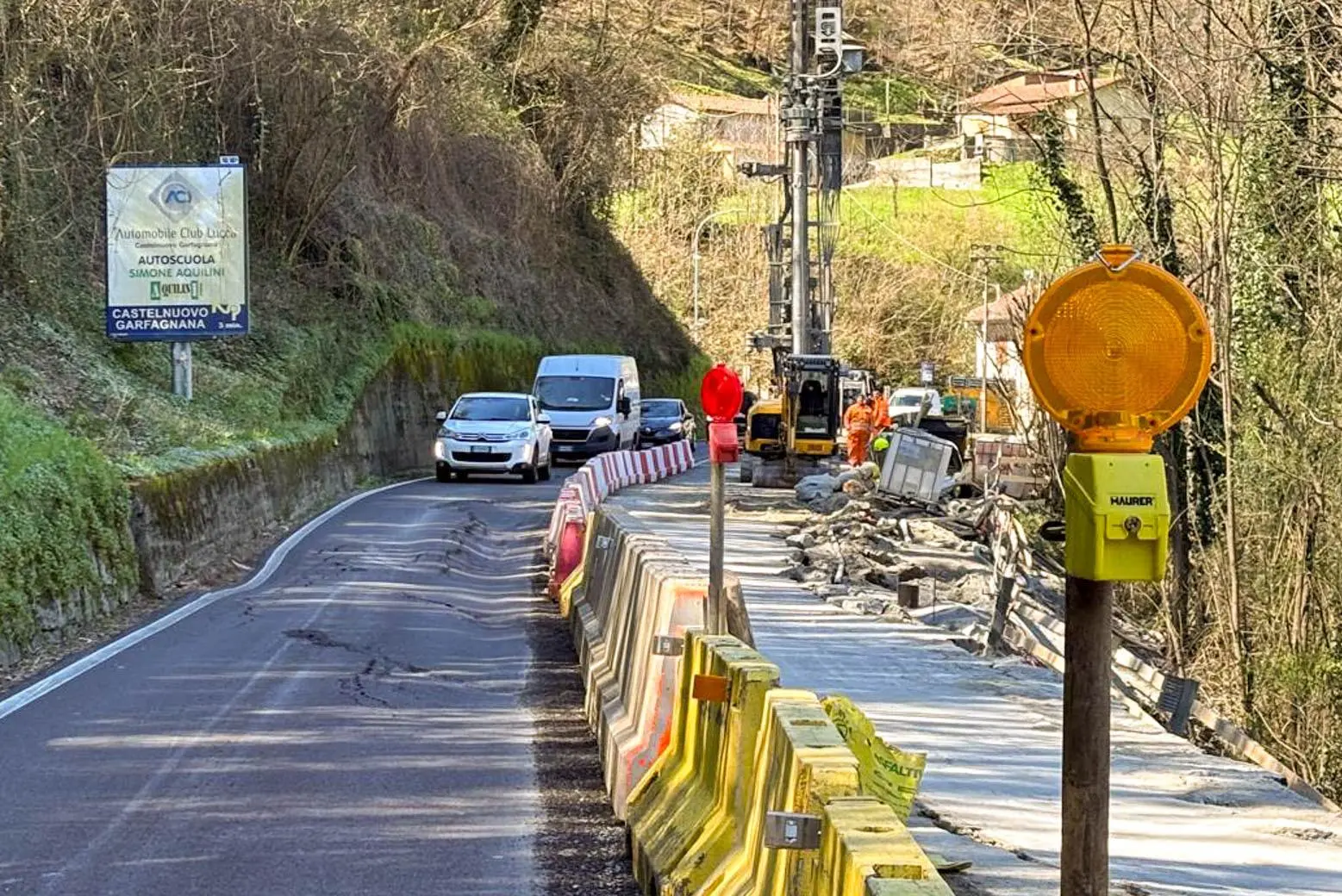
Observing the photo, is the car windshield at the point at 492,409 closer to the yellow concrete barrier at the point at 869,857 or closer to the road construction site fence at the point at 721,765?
the road construction site fence at the point at 721,765

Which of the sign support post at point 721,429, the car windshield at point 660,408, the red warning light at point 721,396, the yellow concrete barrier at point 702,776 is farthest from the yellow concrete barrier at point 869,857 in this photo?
the car windshield at point 660,408

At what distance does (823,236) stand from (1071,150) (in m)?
18.6

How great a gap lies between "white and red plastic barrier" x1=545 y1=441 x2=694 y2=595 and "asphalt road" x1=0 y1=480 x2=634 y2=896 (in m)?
0.71

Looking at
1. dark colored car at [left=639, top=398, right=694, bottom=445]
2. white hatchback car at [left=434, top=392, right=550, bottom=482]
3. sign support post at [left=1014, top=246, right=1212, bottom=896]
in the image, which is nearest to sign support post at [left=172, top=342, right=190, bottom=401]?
white hatchback car at [left=434, top=392, right=550, bottom=482]

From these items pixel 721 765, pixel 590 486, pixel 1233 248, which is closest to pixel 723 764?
pixel 721 765

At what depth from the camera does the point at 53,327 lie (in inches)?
998

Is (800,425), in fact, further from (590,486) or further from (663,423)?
(590,486)

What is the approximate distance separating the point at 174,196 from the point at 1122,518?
22.2 metres

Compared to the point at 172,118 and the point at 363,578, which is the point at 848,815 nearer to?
the point at 363,578

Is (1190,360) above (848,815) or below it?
above

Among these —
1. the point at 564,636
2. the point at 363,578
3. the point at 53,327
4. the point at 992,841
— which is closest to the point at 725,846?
the point at 992,841

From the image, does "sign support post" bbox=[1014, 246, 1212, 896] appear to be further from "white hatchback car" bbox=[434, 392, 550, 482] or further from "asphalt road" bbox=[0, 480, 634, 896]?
"white hatchback car" bbox=[434, 392, 550, 482]

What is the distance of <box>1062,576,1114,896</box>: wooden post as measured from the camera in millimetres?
4691

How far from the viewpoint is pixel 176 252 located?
82.0 feet
